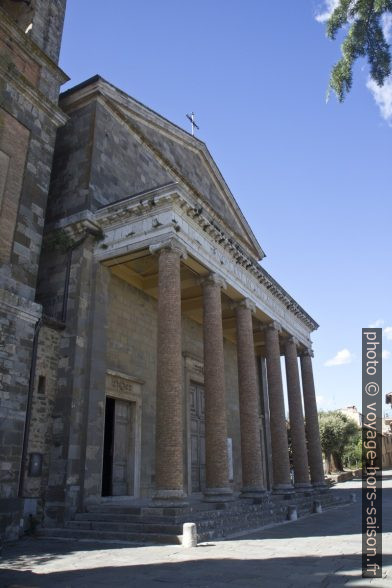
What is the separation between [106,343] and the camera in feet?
42.6

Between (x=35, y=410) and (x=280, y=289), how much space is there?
11.0 m

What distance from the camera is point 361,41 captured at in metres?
7.79

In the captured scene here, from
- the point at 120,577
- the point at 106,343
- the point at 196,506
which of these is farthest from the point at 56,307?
the point at 120,577

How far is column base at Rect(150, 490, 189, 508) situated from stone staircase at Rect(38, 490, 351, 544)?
6.5 inches

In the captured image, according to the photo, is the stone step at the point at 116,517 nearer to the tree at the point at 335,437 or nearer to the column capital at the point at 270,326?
the column capital at the point at 270,326

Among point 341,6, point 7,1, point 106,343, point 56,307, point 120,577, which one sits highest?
point 7,1

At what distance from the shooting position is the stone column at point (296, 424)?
18.7m

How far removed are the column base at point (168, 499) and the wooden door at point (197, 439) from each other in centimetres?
673

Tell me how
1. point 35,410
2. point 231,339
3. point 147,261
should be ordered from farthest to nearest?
point 231,339 < point 147,261 < point 35,410

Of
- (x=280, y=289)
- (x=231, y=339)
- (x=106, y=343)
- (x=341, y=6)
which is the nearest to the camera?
(x=341, y=6)

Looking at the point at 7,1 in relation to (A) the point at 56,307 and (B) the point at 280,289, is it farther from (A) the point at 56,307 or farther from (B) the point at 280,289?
(B) the point at 280,289

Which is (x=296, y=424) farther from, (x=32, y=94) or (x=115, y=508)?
(x=32, y=94)

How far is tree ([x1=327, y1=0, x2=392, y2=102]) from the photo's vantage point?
7.66 meters

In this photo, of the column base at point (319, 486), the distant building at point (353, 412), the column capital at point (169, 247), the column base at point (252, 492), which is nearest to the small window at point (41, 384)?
the column capital at point (169, 247)
